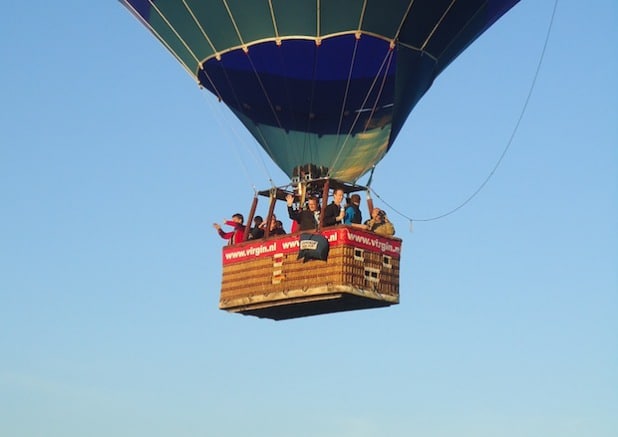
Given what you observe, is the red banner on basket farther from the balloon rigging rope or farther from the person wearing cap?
the balloon rigging rope

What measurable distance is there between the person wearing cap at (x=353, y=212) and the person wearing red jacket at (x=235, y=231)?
1.58 metres

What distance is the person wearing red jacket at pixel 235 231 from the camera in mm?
24281

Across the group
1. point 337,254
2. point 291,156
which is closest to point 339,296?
point 337,254

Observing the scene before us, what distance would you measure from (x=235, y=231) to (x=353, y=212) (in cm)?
178

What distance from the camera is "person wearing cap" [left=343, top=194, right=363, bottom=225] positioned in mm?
23312

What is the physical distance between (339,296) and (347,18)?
3.62m

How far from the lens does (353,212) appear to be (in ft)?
76.8

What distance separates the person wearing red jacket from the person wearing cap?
1.58 metres

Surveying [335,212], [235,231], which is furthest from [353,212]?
[235,231]

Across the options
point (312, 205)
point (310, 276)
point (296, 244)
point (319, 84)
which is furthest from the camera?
point (319, 84)

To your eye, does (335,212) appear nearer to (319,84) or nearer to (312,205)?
(312,205)

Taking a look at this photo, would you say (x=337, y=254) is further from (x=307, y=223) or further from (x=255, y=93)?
(x=255, y=93)

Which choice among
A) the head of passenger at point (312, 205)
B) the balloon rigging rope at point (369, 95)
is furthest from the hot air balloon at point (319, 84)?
the head of passenger at point (312, 205)

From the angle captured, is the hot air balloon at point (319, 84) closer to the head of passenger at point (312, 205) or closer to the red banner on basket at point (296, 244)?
the red banner on basket at point (296, 244)
